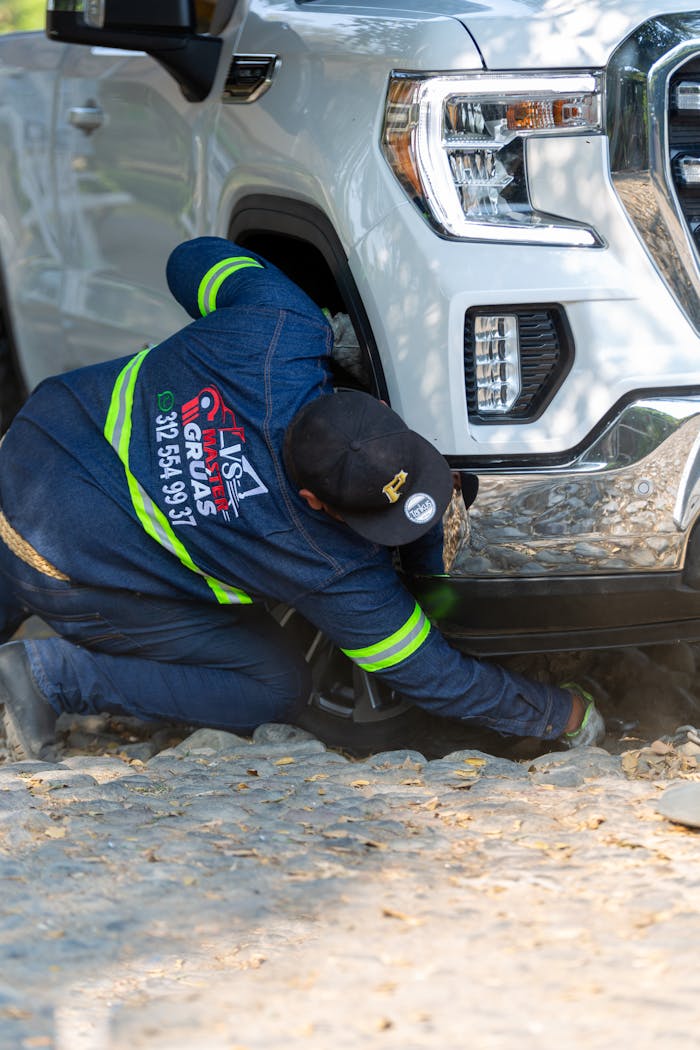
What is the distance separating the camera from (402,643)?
10.3 ft

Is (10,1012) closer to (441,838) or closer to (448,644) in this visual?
(441,838)

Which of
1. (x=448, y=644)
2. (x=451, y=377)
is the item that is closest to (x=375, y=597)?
(x=448, y=644)

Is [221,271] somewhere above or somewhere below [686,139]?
below

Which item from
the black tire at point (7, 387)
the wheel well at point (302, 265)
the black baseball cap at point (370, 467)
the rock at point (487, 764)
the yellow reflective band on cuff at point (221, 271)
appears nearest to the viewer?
the black baseball cap at point (370, 467)

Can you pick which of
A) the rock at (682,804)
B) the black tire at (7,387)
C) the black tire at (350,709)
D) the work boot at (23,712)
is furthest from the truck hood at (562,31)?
the black tire at (7,387)

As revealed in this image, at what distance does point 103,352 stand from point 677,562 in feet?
7.51

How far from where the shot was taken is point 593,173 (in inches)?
108

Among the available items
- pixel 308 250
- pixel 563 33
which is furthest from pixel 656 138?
pixel 308 250

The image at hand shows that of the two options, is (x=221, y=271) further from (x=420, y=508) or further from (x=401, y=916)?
(x=401, y=916)

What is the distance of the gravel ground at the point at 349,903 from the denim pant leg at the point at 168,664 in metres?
0.37

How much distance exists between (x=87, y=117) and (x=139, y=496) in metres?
1.41

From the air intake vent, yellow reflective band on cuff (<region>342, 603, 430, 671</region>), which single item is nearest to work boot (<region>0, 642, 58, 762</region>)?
yellow reflective band on cuff (<region>342, 603, 430, 671</region>)

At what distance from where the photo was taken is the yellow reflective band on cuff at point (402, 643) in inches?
123

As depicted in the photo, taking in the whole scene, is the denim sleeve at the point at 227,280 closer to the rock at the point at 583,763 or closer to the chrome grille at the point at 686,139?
the chrome grille at the point at 686,139
